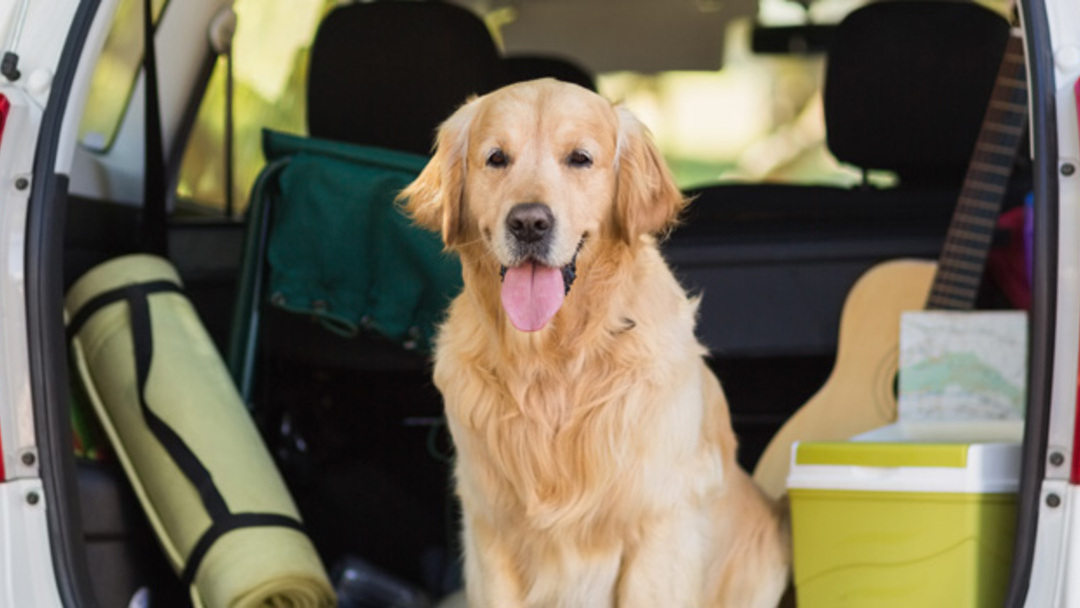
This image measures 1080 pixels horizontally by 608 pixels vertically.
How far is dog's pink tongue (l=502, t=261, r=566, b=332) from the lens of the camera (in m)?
2.63

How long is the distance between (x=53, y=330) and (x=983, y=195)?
2096 mm

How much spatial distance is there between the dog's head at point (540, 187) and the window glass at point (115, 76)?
1.16 m

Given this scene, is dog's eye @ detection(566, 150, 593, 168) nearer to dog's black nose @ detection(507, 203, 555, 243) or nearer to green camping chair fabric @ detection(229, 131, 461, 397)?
dog's black nose @ detection(507, 203, 555, 243)

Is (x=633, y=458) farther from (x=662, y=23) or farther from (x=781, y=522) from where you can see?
(x=662, y=23)

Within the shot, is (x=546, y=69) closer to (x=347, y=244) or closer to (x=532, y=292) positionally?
(x=347, y=244)

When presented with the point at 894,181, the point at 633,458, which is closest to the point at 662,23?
the point at 894,181

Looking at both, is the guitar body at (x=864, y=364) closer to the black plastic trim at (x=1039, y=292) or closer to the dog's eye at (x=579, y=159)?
the dog's eye at (x=579, y=159)

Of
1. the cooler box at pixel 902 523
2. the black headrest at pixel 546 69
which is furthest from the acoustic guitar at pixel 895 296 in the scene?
the black headrest at pixel 546 69

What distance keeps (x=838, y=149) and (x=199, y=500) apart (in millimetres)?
1932

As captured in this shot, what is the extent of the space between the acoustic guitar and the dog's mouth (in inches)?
45.0

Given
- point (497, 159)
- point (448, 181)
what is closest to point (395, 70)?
point (448, 181)

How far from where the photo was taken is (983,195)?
3.52 metres

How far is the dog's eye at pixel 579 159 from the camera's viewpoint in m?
2.70

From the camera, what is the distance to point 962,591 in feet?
8.79
